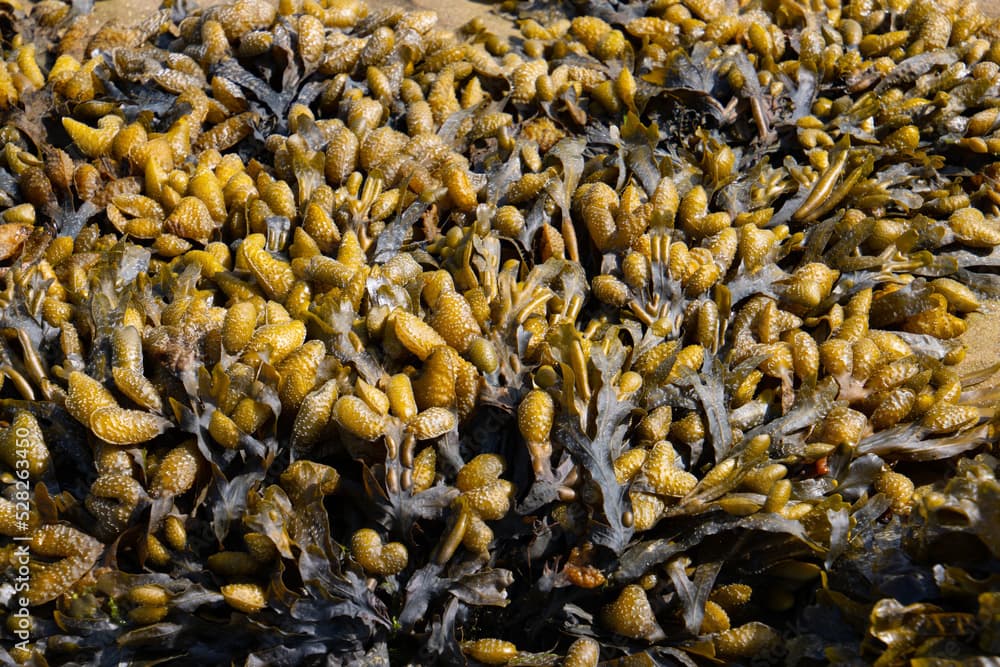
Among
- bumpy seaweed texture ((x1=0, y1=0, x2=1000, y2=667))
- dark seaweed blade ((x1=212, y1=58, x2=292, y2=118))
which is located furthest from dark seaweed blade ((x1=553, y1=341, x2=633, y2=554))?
dark seaweed blade ((x1=212, y1=58, x2=292, y2=118))

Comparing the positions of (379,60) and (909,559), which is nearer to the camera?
(909,559)

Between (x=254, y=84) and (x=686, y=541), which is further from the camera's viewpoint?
(x=254, y=84)

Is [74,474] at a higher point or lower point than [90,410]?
lower

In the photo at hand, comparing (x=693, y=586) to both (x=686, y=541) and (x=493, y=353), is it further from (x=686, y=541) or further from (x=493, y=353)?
(x=493, y=353)

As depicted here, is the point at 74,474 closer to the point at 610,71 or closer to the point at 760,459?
the point at 760,459

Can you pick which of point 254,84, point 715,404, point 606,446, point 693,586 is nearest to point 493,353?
point 606,446

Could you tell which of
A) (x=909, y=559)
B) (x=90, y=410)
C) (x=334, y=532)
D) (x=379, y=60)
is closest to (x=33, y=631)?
(x=90, y=410)

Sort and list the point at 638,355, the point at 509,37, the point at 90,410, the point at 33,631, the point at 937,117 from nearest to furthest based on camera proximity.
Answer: the point at 33,631 → the point at 90,410 → the point at 638,355 → the point at 937,117 → the point at 509,37

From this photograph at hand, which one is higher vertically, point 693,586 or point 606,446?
point 606,446
